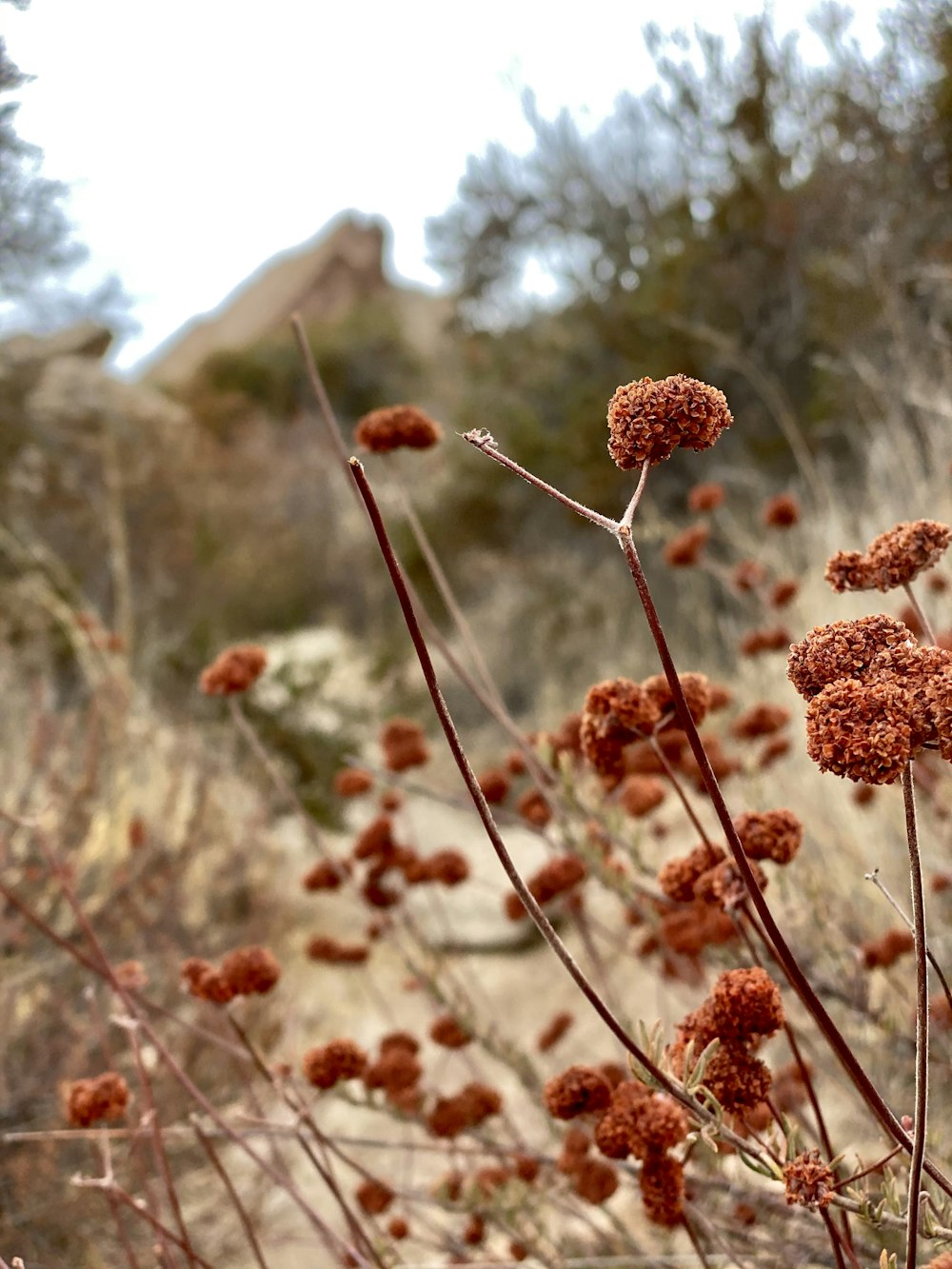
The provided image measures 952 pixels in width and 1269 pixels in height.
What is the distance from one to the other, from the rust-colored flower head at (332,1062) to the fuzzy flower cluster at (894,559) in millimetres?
621

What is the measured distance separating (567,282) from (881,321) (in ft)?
9.52

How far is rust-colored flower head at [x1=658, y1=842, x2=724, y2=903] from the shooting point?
2.74ft

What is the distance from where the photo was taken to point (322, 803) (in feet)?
15.8

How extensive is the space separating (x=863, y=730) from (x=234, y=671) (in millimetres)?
974

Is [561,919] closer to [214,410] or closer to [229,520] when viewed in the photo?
[229,520]

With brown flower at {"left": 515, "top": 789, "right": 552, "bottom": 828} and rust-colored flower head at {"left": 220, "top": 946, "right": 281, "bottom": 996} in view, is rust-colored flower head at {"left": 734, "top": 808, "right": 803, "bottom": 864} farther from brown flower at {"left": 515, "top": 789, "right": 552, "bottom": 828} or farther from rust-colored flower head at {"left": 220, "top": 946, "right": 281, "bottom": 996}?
brown flower at {"left": 515, "top": 789, "right": 552, "bottom": 828}

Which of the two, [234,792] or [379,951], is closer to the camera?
[379,951]

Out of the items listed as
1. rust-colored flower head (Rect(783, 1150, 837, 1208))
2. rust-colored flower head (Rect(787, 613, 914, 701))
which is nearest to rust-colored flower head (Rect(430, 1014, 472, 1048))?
rust-colored flower head (Rect(783, 1150, 837, 1208))

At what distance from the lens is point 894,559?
79 centimetres

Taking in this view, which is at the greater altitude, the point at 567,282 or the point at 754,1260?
the point at 567,282

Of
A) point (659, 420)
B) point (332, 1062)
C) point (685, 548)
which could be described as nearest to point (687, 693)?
point (659, 420)

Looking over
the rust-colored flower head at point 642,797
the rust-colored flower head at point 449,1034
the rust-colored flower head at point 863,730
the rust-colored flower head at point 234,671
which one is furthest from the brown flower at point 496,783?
the rust-colored flower head at point 863,730

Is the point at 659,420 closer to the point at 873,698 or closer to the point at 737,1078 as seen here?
the point at 873,698

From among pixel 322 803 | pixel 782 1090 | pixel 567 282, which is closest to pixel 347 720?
pixel 322 803
